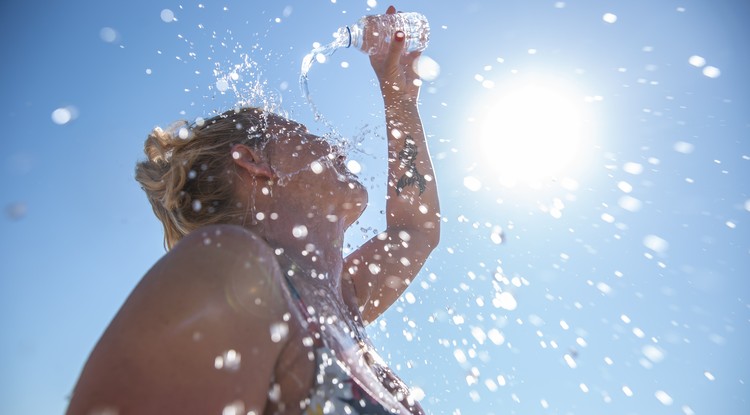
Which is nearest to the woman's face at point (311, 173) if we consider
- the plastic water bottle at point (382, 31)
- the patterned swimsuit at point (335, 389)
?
the patterned swimsuit at point (335, 389)

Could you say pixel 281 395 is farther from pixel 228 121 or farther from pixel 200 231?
pixel 228 121

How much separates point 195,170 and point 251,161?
0.37 meters

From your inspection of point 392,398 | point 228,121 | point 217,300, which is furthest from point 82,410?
point 228,121

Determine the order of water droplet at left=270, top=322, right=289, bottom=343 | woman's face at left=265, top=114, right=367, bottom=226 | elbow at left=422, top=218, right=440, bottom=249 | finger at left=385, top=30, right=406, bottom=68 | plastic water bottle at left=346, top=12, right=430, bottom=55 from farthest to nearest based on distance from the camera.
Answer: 1. plastic water bottle at left=346, top=12, right=430, bottom=55
2. finger at left=385, top=30, right=406, bottom=68
3. elbow at left=422, top=218, right=440, bottom=249
4. woman's face at left=265, top=114, right=367, bottom=226
5. water droplet at left=270, top=322, right=289, bottom=343

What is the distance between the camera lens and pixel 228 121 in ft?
11.6

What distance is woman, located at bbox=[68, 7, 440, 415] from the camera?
4.95 ft

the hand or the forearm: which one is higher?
the hand

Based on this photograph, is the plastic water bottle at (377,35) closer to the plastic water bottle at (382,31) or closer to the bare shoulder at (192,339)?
the plastic water bottle at (382,31)

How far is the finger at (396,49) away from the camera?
440 centimetres

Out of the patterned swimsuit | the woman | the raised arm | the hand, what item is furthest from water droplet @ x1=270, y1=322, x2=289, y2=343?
the hand

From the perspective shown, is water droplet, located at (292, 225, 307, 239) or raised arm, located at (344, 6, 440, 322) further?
raised arm, located at (344, 6, 440, 322)

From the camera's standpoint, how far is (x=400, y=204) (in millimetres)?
4344

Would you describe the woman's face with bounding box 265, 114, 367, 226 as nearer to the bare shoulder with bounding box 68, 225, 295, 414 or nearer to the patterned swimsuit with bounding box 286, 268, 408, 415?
the patterned swimsuit with bounding box 286, 268, 408, 415

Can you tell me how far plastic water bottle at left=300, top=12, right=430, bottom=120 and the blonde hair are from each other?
1.19 meters
